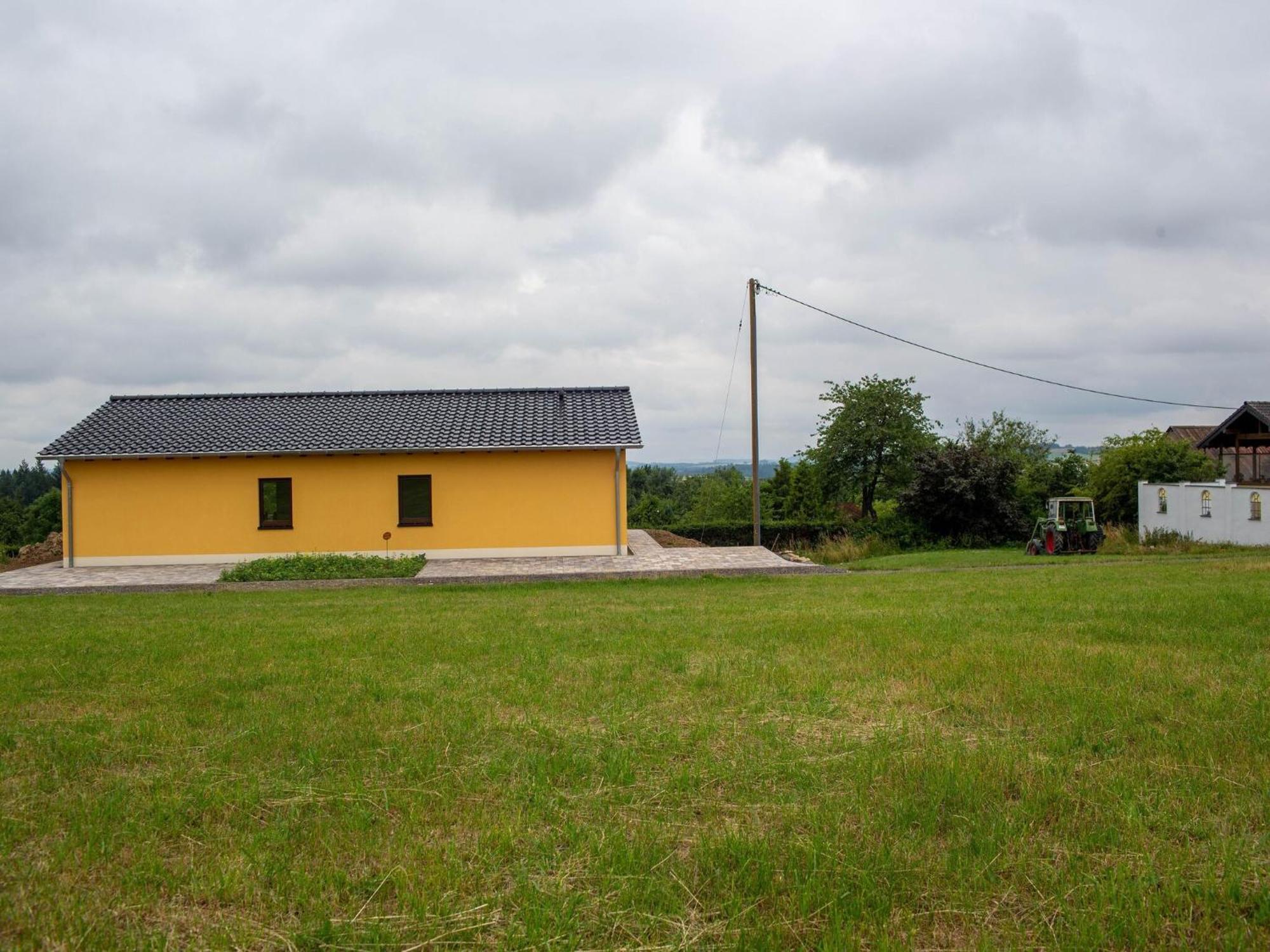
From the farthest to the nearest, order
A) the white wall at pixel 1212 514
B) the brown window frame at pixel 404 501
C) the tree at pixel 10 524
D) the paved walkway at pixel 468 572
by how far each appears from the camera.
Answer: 1. the tree at pixel 10 524
2. the white wall at pixel 1212 514
3. the brown window frame at pixel 404 501
4. the paved walkway at pixel 468 572

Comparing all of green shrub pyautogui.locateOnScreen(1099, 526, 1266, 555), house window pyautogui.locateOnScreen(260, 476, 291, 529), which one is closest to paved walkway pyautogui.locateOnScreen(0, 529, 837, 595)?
house window pyautogui.locateOnScreen(260, 476, 291, 529)

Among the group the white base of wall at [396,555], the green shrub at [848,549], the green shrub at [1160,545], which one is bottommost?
the green shrub at [848,549]

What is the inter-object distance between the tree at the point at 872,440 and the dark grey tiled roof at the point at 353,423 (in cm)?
1564

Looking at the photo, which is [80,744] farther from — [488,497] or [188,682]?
[488,497]

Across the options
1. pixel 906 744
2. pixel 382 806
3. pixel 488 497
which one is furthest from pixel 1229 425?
pixel 382 806

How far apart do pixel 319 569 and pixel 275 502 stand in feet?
13.6

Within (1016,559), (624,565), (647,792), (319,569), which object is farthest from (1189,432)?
(647,792)

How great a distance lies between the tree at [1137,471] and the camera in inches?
1235

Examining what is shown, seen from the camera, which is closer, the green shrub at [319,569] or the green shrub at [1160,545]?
the green shrub at [319,569]

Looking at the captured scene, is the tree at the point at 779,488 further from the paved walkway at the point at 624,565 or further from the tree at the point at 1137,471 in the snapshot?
the paved walkway at the point at 624,565

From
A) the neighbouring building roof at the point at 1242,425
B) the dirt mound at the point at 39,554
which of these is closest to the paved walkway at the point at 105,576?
the dirt mound at the point at 39,554

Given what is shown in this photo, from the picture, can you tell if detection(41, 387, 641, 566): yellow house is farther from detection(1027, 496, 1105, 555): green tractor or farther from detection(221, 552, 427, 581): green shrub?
detection(1027, 496, 1105, 555): green tractor

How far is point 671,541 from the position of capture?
26234 mm

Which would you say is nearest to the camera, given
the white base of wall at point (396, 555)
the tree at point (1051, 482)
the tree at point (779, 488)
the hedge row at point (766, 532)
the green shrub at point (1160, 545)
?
the white base of wall at point (396, 555)
